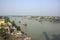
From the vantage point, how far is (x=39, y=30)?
1662mm

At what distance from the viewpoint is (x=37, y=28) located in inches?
65.3

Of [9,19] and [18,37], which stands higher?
[9,19]

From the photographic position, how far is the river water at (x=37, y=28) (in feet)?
5.40

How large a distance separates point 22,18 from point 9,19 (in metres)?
0.21

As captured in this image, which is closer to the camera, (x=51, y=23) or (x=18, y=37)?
(x=18, y=37)

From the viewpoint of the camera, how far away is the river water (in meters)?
1.65

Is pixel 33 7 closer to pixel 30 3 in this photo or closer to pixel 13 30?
pixel 30 3

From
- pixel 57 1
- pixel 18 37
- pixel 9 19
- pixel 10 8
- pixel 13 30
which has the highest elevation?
pixel 57 1

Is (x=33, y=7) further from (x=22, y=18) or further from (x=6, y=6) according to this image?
(x=6, y=6)

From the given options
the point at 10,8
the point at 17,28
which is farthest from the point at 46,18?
the point at 10,8

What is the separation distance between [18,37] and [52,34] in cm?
56

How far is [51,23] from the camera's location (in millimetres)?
1712

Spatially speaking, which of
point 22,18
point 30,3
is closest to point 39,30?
point 22,18

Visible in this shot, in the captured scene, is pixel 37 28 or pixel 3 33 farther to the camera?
pixel 37 28
